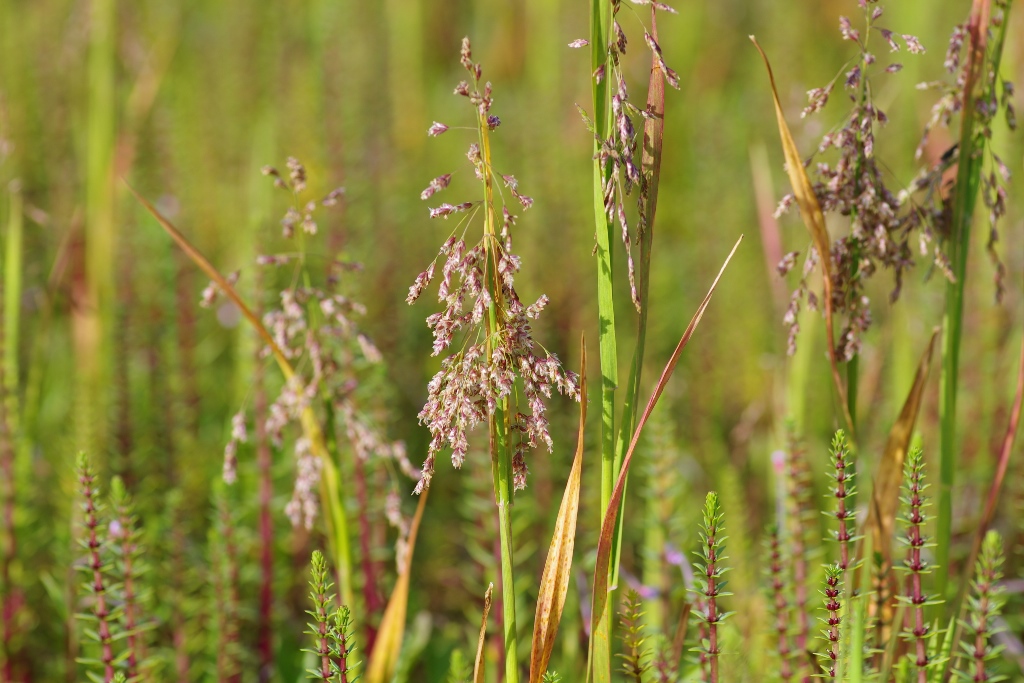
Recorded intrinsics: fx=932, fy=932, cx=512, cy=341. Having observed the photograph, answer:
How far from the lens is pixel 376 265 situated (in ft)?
12.7

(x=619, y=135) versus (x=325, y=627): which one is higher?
(x=619, y=135)

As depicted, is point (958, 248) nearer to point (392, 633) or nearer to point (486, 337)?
point (486, 337)

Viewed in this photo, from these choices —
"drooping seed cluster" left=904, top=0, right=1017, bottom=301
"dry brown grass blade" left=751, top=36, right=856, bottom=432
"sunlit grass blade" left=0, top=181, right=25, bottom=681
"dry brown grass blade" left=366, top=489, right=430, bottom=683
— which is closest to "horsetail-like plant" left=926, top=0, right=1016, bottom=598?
"drooping seed cluster" left=904, top=0, right=1017, bottom=301

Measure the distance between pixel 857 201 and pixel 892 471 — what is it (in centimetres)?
50

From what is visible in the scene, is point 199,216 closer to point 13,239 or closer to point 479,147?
point 13,239

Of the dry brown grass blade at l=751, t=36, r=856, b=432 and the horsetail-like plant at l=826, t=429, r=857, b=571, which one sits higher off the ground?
the dry brown grass blade at l=751, t=36, r=856, b=432

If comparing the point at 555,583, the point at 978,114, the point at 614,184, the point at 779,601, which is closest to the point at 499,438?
the point at 555,583

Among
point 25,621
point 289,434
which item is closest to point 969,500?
point 289,434

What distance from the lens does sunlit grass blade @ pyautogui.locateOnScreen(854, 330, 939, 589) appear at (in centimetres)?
154

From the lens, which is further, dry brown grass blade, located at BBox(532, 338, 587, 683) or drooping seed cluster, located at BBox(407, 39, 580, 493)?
dry brown grass blade, located at BBox(532, 338, 587, 683)

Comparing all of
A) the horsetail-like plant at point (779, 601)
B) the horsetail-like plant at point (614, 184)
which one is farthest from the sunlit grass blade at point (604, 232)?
the horsetail-like plant at point (779, 601)

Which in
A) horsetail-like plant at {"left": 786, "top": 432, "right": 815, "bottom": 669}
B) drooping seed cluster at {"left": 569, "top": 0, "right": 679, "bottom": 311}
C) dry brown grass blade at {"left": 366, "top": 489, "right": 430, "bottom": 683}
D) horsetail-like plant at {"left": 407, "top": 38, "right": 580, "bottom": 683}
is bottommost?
dry brown grass blade at {"left": 366, "top": 489, "right": 430, "bottom": 683}

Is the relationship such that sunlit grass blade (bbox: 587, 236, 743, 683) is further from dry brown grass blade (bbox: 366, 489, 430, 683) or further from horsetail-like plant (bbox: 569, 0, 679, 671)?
dry brown grass blade (bbox: 366, 489, 430, 683)

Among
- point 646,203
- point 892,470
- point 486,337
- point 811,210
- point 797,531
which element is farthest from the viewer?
point 797,531
